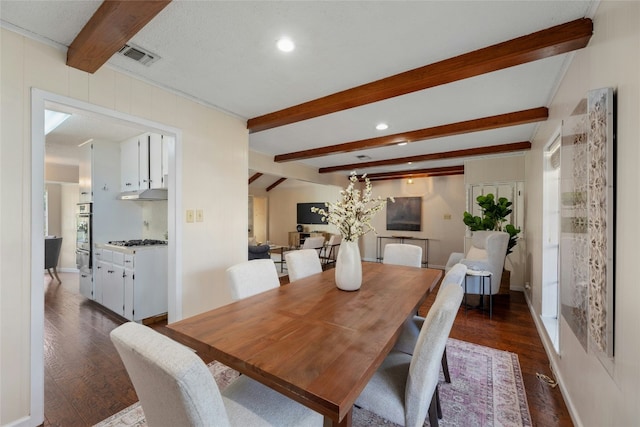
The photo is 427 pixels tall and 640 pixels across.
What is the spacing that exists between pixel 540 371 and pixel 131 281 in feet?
13.4

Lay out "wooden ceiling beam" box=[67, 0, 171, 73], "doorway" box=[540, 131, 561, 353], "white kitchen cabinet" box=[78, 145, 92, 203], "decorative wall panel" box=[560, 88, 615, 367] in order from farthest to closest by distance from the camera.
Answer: "white kitchen cabinet" box=[78, 145, 92, 203], "doorway" box=[540, 131, 561, 353], "wooden ceiling beam" box=[67, 0, 171, 73], "decorative wall panel" box=[560, 88, 615, 367]

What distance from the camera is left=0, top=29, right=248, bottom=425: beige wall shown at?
62.5 inches

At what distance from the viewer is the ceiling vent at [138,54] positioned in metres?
1.83

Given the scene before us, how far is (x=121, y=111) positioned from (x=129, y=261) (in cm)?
181

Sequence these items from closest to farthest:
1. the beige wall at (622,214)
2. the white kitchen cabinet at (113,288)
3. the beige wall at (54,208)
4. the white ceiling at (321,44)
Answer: the beige wall at (622,214) → the white ceiling at (321,44) → the white kitchen cabinet at (113,288) → the beige wall at (54,208)

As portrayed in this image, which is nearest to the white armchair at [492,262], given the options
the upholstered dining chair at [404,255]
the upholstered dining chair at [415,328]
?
the upholstered dining chair at [404,255]

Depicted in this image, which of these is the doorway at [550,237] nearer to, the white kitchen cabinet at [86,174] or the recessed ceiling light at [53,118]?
the recessed ceiling light at [53,118]

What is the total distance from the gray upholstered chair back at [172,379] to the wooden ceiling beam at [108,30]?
1461 millimetres

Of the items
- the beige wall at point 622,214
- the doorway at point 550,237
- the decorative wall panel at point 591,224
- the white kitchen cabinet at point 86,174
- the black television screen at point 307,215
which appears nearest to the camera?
the beige wall at point 622,214

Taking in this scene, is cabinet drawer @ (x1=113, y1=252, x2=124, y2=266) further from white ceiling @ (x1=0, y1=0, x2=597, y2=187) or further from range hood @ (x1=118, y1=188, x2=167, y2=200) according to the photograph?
white ceiling @ (x1=0, y1=0, x2=597, y2=187)

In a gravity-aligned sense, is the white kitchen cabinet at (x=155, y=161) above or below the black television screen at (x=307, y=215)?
above

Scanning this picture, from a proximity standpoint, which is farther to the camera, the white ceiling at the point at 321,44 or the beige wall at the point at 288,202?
the beige wall at the point at 288,202

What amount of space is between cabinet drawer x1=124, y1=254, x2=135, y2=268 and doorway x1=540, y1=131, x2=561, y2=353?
14.5 feet

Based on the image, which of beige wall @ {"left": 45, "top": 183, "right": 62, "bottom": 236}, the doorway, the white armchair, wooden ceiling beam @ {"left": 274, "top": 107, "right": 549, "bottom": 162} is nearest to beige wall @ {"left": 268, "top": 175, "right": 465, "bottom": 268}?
the white armchair
